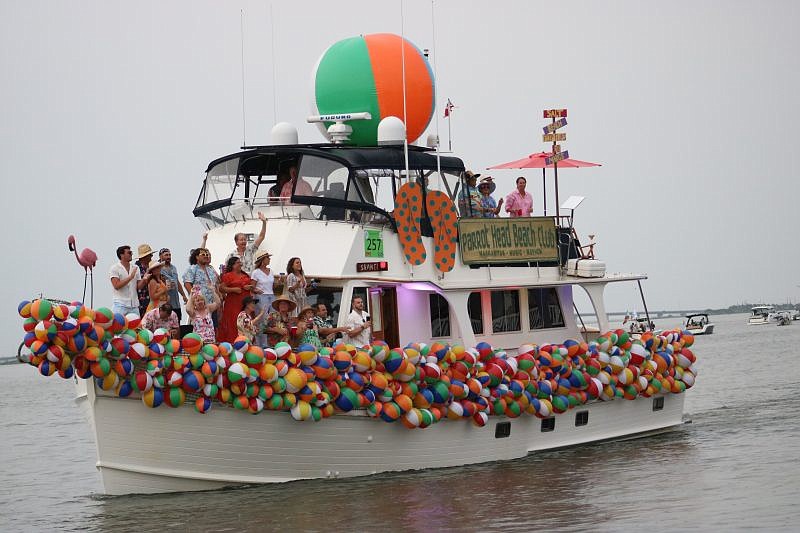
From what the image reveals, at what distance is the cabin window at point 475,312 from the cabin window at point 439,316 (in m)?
0.51

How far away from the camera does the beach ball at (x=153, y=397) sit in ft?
45.0

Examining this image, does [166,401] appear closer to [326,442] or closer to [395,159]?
[326,442]

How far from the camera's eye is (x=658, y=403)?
19.8m

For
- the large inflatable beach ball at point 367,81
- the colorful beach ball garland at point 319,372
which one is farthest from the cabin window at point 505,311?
the large inflatable beach ball at point 367,81

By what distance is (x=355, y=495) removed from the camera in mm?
14602

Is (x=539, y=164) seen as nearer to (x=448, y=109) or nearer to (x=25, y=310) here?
(x=448, y=109)

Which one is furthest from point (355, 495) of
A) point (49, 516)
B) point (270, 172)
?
point (270, 172)

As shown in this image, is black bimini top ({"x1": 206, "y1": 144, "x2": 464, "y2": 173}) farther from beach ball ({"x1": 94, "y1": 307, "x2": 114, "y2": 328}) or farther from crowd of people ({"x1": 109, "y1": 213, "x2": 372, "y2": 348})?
beach ball ({"x1": 94, "y1": 307, "x2": 114, "y2": 328})

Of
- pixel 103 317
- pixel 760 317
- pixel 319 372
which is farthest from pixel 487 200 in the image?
pixel 760 317

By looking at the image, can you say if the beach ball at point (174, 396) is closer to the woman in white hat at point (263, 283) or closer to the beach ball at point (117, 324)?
the beach ball at point (117, 324)

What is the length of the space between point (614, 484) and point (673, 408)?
207 inches

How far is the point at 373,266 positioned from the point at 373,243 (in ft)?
1.21

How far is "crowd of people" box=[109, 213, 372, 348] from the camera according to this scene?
14.7 m

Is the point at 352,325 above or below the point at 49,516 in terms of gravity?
above
